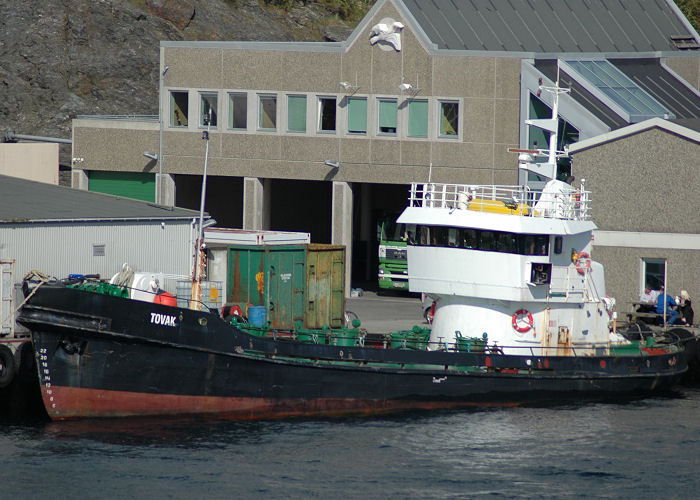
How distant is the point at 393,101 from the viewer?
1503 inches

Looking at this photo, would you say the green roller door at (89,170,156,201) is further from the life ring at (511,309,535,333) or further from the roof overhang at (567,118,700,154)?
the life ring at (511,309,535,333)

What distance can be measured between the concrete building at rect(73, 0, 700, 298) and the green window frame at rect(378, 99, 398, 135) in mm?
37

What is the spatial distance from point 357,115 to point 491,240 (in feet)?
44.9

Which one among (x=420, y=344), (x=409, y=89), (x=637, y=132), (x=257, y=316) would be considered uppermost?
(x=409, y=89)

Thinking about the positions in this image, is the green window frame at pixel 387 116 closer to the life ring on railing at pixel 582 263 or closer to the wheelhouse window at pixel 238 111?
the wheelhouse window at pixel 238 111

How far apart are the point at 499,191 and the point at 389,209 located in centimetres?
1066

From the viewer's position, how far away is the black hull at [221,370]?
77.5 feet

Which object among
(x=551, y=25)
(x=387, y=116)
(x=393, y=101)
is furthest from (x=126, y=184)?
(x=551, y=25)

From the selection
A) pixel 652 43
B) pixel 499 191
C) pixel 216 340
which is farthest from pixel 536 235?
pixel 652 43

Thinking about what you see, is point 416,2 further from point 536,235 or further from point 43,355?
point 43,355

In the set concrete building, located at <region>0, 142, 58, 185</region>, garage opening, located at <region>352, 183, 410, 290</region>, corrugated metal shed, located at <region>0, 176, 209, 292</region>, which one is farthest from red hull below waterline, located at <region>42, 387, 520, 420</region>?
concrete building, located at <region>0, 142, 58, 185</region>

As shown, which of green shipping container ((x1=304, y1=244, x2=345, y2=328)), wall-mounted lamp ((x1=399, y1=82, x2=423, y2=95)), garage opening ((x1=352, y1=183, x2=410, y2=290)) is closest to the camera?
green shipping container ((x1=304, y1=244, x2=345, y2=328))

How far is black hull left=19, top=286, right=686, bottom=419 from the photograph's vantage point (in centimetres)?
2361

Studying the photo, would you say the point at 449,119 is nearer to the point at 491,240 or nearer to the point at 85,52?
the point at 491,240
